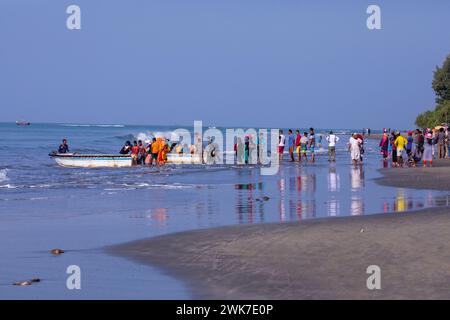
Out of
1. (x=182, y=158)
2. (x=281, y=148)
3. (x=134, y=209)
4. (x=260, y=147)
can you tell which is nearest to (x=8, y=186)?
(x=134, y=209)

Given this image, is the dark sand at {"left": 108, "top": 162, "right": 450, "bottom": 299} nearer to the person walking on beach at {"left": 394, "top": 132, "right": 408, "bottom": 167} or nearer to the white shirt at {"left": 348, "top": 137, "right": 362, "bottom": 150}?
the person walking on beach at {"left": 394, "top": 132, "right": 408, "bottom": 167}

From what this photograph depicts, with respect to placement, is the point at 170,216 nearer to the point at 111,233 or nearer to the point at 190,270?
the point at 111,233

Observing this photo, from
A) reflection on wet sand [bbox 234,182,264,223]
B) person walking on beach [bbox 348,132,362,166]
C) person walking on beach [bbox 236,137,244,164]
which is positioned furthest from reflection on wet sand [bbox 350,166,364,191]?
person walking on beach [bbox 236,137,244,164]

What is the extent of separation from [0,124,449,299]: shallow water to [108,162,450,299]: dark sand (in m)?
0.61

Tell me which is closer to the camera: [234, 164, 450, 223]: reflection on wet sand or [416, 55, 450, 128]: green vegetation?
[234, 164, 450, 223]: reflection on wet sand

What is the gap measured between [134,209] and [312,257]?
7.81 metres

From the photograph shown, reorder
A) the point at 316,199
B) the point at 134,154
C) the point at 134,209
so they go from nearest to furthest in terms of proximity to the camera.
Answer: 1. the point at 134,209
2. the point at 316,199
3. the point at 134,154

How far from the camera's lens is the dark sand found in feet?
29.8

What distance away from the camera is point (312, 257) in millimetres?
11016

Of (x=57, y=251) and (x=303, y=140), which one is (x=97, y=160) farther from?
(x=57, y=251)

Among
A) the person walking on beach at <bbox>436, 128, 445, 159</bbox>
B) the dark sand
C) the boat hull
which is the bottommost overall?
the dark sand
